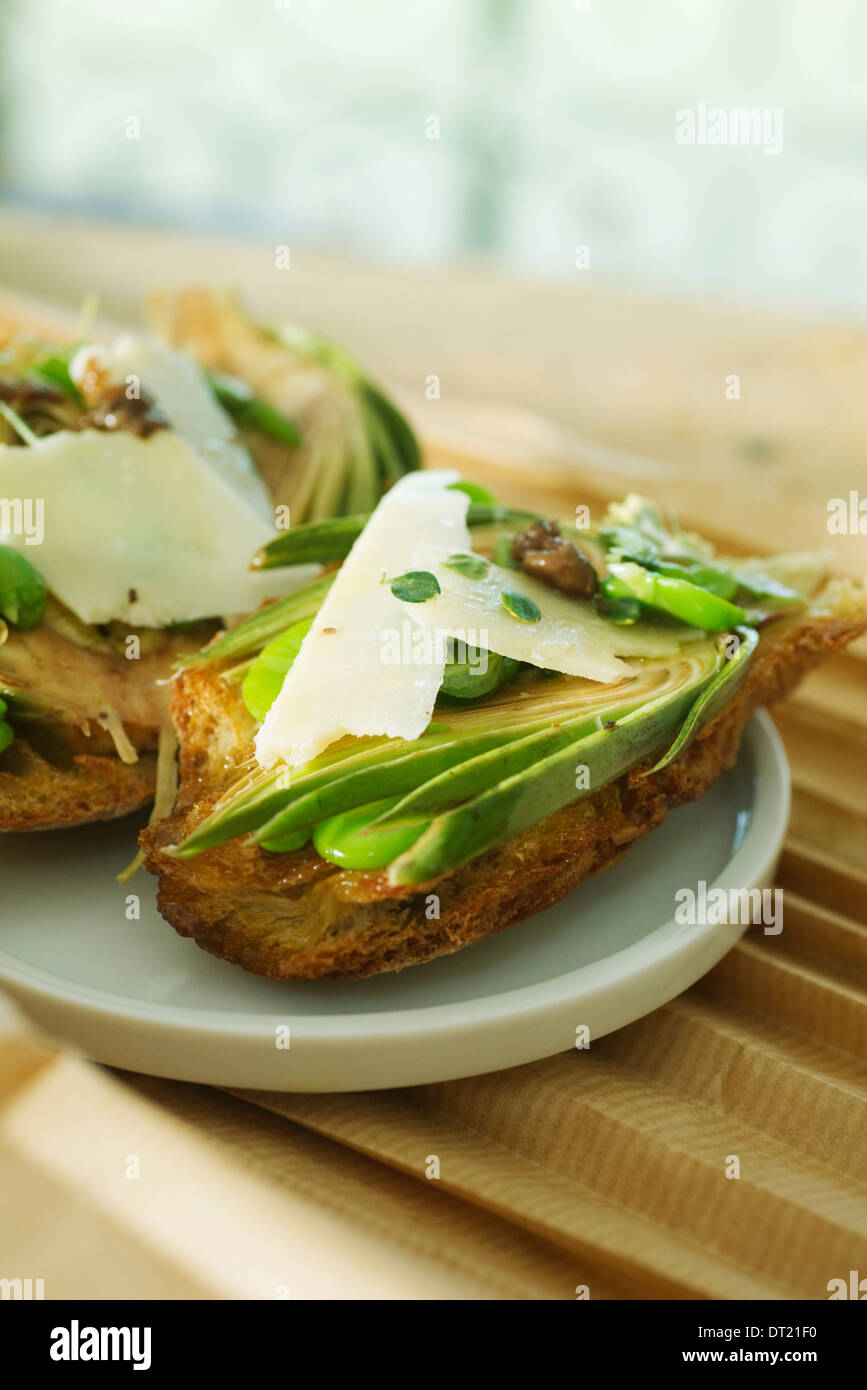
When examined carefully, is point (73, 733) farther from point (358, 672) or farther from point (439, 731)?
point (439, 731)

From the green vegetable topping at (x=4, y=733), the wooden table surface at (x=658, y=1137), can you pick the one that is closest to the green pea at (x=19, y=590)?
the green vegetable topping at (x=4, y=733)

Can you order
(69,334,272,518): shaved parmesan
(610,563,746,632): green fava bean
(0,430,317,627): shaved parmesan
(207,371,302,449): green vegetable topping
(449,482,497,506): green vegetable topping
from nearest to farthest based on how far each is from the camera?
(610,563,746,632): green fava bean
(0,430,317,627): shaved parmesan
(449,482,497,506): green vegetable topping
(69,334,272,518): shaved parmesan
(207,371,302,449): green vegetable topping

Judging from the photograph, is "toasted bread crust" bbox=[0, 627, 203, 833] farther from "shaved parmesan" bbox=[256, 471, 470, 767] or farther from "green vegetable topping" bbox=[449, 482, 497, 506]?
"green vegetable topping" bbox=[449, 482, 497, 506]

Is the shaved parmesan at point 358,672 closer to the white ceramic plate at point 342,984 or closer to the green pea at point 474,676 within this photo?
the green pea at point 474,676

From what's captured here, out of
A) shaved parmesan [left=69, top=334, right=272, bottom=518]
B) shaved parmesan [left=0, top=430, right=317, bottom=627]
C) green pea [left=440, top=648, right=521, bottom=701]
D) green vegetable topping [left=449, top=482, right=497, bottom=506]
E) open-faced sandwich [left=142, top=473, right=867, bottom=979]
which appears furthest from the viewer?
shaved parmesan [left=69, top=334, right=272, bottom=518]

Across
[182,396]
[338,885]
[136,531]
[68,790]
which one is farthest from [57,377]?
[338,885]

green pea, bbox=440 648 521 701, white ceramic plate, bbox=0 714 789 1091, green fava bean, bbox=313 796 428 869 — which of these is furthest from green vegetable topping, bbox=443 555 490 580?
white ceramic plate, bbox=0 714 789 1091

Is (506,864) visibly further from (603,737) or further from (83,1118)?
(83,1118)
